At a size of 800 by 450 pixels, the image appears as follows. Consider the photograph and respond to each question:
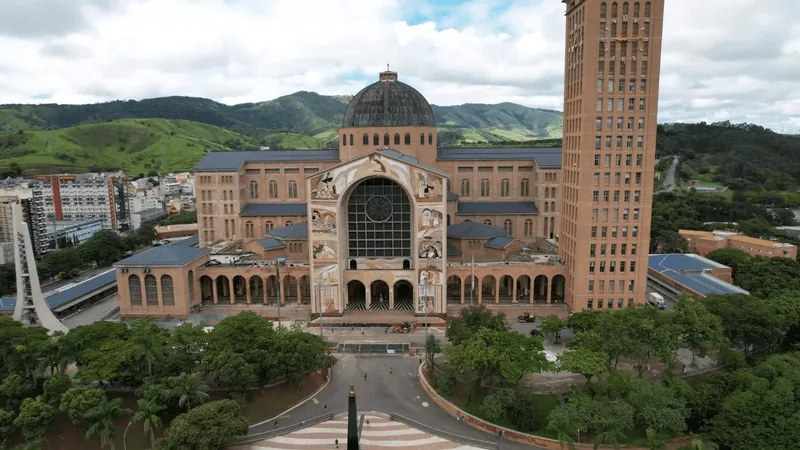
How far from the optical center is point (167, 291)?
5397cm

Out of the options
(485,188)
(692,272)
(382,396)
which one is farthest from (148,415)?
(692,272)

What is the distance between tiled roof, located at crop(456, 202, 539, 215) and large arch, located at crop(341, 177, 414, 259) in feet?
47.2

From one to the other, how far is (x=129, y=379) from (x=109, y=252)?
50924 mm

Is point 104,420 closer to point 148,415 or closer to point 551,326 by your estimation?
point 148,415

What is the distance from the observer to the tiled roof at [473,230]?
2407 inches

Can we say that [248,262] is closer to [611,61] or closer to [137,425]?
[137,425]

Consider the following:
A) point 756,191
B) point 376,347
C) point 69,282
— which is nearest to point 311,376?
point 376,347

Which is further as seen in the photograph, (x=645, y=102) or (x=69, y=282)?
(x=69, y=282)

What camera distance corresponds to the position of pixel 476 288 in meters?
59.0

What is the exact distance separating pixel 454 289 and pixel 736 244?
47.1m

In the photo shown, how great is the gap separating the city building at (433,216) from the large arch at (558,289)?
11.5 inches

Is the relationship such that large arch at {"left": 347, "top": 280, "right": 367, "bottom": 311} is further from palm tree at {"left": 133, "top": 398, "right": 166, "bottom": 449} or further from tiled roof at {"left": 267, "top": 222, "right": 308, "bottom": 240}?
palm tree at {"left": 133, "top": 398, "right": 166, "bottom": 449}

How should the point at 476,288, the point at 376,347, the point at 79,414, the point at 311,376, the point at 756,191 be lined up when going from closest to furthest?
the point at 79,414, the point at 311,376, the point at 376,347, the point at 476,288, the point at 756,191

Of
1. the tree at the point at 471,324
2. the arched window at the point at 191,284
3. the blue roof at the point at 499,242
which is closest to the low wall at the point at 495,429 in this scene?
the tree at the point at 471,324
